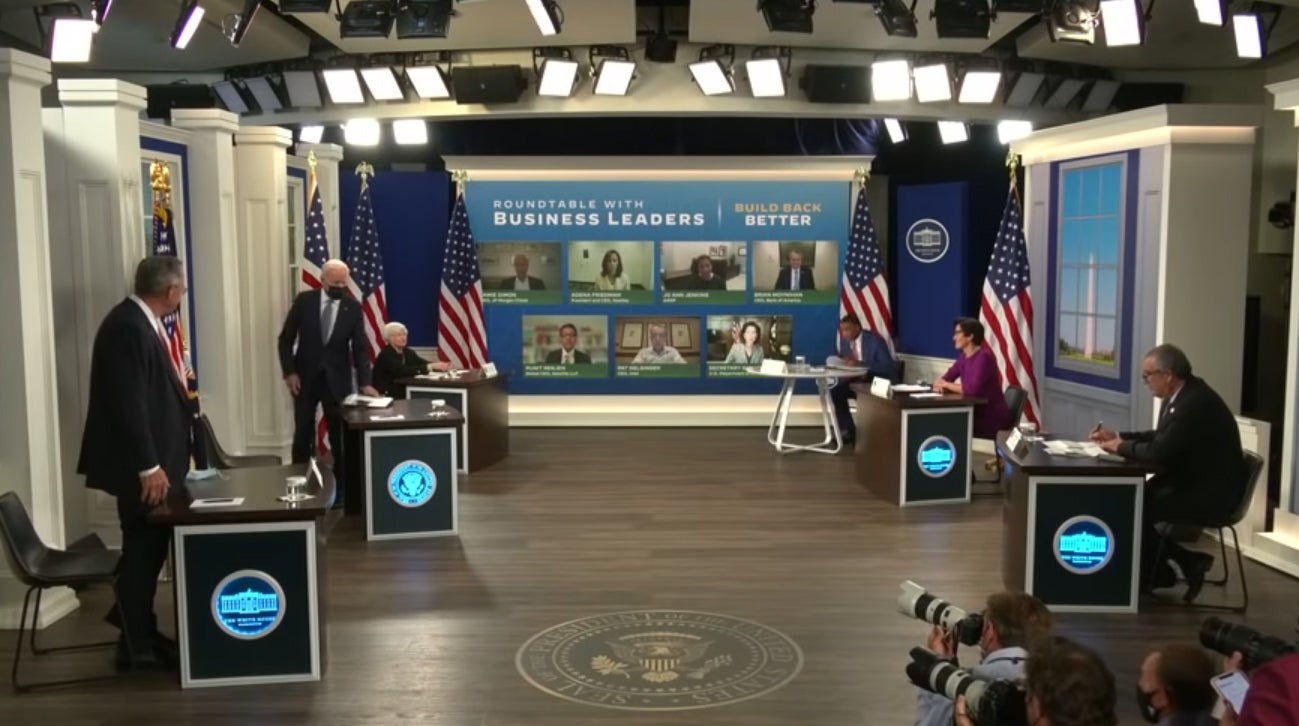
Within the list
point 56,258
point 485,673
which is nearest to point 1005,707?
point 485,673

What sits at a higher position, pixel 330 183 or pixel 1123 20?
pixel 1123 20

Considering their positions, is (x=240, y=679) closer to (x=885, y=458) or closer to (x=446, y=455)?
(x=446, y=455)

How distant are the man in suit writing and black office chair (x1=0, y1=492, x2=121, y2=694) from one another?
7.03 metres

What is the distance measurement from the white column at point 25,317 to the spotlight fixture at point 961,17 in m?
5.34

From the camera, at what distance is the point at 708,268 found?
11719mm

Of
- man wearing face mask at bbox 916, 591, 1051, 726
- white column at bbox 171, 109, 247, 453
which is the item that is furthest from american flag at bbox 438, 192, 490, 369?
man wearing face mask at bbox 916, 591, 1051, 726

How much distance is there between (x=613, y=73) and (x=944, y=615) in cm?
679

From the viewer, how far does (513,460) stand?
9.73m

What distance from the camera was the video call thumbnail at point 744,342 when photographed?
11.7 meters

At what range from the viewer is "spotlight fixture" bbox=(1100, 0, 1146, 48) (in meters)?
6.85

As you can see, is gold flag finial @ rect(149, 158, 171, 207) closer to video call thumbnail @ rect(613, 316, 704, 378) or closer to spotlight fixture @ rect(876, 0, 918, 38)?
spotlight fixture @ rect(876, 0, 918, 38)

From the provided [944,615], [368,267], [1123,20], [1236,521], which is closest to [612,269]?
[368,267]

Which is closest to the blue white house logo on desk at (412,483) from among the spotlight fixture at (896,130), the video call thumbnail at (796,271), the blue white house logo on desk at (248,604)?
the blue white house logo on desk at (248,604)

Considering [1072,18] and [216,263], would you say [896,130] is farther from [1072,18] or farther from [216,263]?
[216,263]
